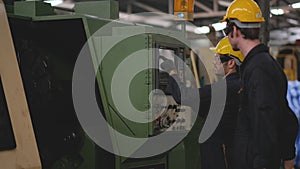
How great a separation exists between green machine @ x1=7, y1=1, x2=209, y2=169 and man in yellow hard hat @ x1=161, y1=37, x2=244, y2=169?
0.85ft

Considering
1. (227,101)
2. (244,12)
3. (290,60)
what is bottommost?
(290,60)

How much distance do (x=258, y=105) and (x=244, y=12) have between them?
708 millimetres

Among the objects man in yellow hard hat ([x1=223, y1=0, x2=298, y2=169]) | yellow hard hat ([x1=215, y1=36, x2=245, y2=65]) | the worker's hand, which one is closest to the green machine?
the worker's hand

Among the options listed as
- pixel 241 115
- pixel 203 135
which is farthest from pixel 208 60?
pixel 241 115

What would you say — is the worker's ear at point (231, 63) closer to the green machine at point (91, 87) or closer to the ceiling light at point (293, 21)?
the green machine at point (91, 87)

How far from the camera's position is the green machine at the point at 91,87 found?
12.4 feet

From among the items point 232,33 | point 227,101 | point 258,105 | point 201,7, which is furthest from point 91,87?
point 201,7

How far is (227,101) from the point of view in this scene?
3.79 metres

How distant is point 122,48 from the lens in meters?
3.88

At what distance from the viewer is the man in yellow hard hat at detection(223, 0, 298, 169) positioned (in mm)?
2715

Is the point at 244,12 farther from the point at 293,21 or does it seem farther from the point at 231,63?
the point at 293,21

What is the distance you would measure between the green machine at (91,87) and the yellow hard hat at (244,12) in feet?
2.74

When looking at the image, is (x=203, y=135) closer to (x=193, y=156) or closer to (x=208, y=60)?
(x=193, y=156)

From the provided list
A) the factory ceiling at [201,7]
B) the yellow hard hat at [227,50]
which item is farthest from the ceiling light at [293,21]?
the yellow hard hat at [227,50]
